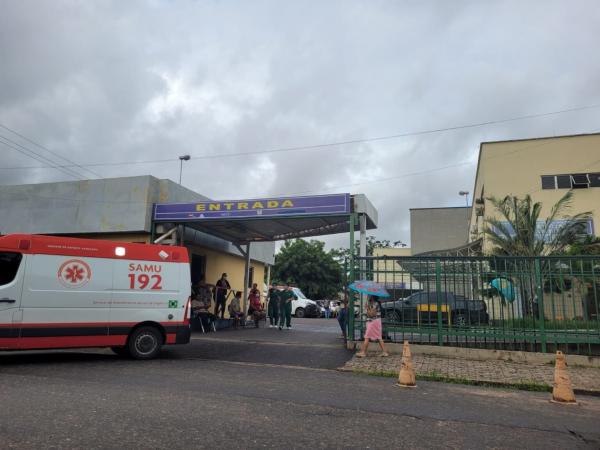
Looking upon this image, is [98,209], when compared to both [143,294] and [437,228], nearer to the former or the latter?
[143,294]

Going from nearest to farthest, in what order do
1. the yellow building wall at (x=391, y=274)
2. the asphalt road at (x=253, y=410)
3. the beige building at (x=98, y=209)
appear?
the asphalt road at (x=253, y=410)
the yellow building wall at (x=391, y=274)
the beige building at (x=98, y=209)

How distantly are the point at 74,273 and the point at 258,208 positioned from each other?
270 inches

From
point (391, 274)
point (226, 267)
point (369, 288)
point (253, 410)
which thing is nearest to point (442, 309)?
point (391, 274)

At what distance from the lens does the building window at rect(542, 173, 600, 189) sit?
21.7 metres

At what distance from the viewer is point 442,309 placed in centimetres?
1064

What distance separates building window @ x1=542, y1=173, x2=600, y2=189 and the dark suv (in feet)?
47.9

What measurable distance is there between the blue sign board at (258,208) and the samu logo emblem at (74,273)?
651 centimetres

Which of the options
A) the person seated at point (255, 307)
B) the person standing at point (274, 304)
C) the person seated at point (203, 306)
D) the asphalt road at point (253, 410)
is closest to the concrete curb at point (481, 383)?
the asphalt road at point (253, 410)

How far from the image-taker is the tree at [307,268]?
4228 cm

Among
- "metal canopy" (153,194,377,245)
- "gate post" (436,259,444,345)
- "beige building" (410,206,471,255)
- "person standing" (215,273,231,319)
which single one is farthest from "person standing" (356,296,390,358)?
"beige building" (410,206,471,255)

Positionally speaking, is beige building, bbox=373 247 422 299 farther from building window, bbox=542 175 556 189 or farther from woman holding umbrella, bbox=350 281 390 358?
building window, bbox=542 175 556 189

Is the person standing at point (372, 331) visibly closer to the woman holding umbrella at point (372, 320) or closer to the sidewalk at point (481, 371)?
the woman holding umbrella at point (372, 320)

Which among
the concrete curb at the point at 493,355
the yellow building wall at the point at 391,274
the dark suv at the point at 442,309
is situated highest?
the yellow building wall at the point at 391,274

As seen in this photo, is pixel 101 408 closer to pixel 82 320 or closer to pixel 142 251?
pixel 82 320
